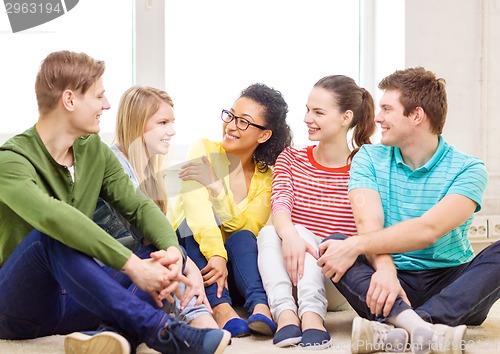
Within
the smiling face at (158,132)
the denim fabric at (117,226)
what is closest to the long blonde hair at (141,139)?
the smiling face at (158,132)

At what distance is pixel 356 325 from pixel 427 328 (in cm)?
18

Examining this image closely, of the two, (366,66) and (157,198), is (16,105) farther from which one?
(366,66)

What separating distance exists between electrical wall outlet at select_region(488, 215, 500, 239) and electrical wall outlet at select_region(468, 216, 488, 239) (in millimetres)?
18

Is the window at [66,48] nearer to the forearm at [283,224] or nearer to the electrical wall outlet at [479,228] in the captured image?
the forearm at [283,224]

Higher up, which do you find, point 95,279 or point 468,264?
point 95,279

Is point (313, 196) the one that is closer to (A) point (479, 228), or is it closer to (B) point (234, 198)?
(B) point (234, 198)

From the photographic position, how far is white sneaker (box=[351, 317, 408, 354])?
5.74 feet

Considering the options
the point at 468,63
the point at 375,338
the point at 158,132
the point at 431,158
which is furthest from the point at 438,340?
the point at 468,63

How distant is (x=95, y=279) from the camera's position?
1.60m

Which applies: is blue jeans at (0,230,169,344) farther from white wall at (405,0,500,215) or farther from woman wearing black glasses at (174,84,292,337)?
white wall at (405,0,500,215)

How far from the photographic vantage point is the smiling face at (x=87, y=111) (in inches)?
73.3

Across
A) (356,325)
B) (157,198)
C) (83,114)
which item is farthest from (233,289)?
(83,114)
